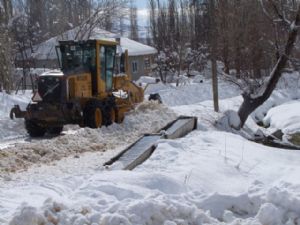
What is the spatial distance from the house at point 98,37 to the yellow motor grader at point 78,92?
862 inches

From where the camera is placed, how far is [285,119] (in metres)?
25.8

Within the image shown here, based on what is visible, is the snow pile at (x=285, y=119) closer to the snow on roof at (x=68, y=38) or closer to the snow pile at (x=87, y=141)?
the snow pile at (x=87, y=141)

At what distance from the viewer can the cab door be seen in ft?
56.5

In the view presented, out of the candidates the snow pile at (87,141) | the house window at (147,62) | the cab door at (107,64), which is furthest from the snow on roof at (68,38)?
the cab door at (107,64)

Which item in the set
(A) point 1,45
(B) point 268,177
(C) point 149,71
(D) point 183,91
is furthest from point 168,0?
(B) point 268,177

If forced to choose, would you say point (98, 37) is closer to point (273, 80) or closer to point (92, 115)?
point (273, 80)

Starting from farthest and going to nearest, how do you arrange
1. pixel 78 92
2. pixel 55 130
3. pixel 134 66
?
pixel 134 66
pixel 55 130
pixel 78 92

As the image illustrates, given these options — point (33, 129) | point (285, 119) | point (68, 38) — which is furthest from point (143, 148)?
point (68, 38)

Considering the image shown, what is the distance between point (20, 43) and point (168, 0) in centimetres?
3406

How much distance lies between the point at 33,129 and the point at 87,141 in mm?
2795

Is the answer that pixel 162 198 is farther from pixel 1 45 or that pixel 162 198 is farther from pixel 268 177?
pixel 1 45

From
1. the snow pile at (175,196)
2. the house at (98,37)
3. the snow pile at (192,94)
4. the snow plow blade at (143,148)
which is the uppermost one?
the snow pile at (175,196)

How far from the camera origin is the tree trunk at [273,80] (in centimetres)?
1923

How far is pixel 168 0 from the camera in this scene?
78.2m
